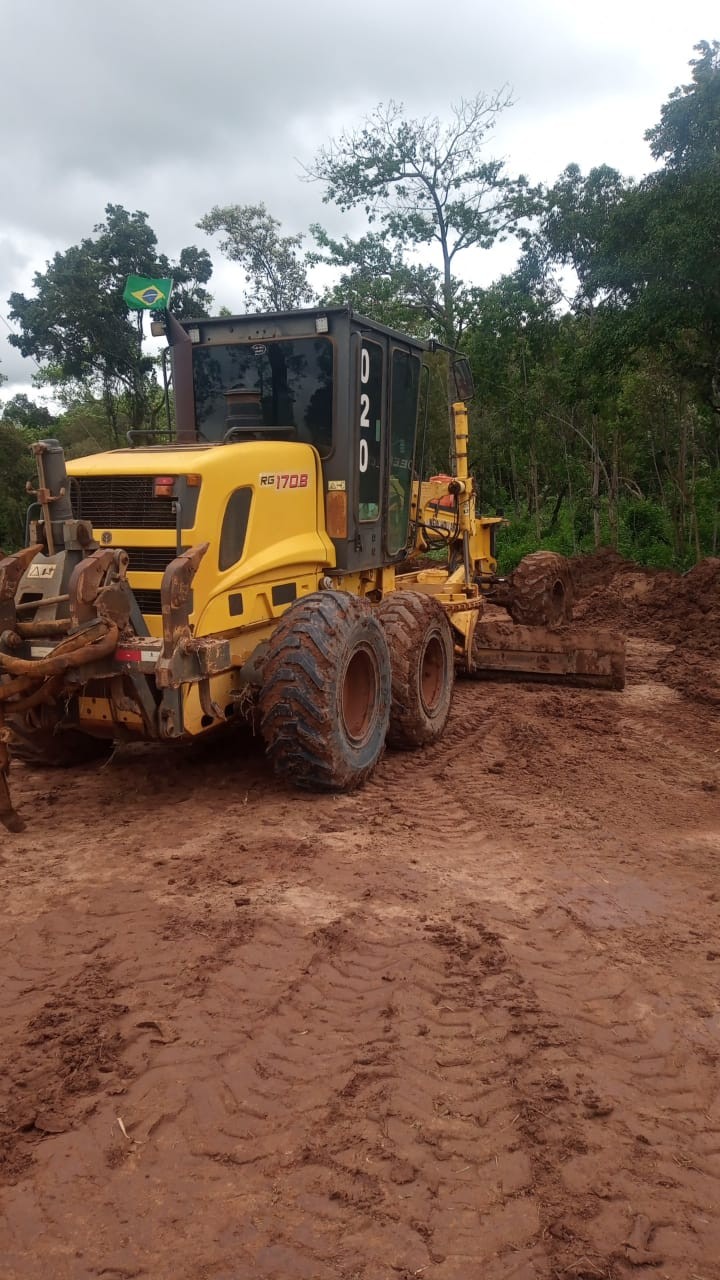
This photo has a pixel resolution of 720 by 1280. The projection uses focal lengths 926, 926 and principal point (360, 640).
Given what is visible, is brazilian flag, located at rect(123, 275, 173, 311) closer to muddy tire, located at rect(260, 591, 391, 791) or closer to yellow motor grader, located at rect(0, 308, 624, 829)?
yellow motor grader, located at rect(0, 308, 624, 829)

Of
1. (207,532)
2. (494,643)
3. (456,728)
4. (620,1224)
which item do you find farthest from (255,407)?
(620,1224)

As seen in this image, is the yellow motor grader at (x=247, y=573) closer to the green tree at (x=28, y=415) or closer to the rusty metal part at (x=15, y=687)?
the rusty metal part at (x=15, y=687)

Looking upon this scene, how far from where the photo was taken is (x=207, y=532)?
518cm

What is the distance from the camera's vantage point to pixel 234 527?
5.40 metres

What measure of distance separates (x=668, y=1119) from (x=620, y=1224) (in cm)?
48

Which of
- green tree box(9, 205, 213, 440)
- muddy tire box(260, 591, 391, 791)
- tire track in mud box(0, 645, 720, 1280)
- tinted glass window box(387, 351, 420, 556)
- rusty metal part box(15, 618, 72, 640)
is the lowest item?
tire track in mud box(0, 645, 720, 1280)

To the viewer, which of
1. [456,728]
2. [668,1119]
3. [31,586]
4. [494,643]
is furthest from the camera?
[494,643]

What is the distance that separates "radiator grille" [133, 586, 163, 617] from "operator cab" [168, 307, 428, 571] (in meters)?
1.45

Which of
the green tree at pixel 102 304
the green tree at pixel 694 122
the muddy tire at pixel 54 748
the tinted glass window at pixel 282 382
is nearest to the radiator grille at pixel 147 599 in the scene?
the muddy tire at pixel 54 748

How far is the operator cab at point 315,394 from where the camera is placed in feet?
20.6

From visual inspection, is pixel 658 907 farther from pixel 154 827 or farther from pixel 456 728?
pixel 456 728

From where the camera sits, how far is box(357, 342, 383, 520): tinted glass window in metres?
6.54

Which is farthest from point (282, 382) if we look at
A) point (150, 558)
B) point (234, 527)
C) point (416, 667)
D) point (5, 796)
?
point (5, 796)

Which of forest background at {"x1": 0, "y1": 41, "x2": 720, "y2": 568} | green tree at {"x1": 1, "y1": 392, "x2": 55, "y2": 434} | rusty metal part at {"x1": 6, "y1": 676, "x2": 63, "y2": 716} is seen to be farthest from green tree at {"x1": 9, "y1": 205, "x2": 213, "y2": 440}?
rusty metal part at {"x1": 6, "y1": 676, "x2": 63, "y2": 716}
